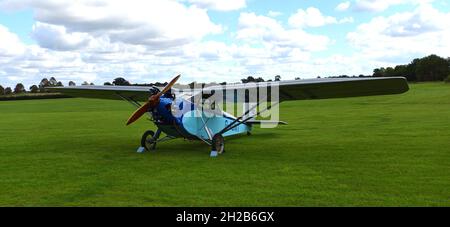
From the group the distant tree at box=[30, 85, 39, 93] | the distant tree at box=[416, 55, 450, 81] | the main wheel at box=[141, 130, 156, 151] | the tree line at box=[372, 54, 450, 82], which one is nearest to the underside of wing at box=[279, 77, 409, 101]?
the main wheel at box=[141, 130, 156, 151]

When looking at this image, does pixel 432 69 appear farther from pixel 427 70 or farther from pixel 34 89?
pixel 34 89

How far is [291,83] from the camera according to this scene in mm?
11273

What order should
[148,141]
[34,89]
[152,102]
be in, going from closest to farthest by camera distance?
[152,102] → [148,141] → [34,89]

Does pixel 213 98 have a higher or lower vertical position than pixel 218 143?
higher

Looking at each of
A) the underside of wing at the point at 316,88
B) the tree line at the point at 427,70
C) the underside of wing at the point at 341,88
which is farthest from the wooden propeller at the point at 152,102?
the tree line at the point at 427,70

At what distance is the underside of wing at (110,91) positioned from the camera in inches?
547

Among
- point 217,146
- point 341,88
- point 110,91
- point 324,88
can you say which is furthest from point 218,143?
point 110,91

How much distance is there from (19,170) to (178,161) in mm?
3514

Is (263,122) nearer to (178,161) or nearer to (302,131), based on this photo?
(302,131)

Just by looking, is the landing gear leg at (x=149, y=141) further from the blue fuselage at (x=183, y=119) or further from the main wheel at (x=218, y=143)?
the main wheel at (x=218, y=143)

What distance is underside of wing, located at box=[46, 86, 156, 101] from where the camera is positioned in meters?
13.9

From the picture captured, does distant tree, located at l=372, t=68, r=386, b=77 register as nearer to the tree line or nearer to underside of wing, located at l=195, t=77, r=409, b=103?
the tree line

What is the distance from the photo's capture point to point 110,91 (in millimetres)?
14602
